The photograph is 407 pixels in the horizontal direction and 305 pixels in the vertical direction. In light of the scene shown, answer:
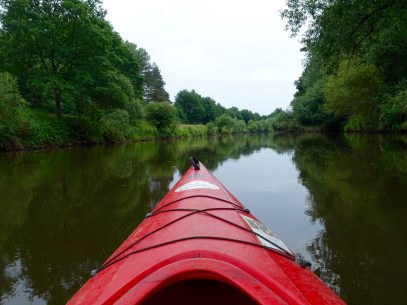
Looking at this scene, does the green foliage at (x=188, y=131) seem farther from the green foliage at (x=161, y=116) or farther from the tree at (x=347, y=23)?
the tree at (x=347, y=23)

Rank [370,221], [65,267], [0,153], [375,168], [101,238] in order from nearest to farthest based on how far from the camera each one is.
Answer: [65,267] < [101,238] < [370,221] < [375,168] < [0,153]

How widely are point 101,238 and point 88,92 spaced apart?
20.6 metres

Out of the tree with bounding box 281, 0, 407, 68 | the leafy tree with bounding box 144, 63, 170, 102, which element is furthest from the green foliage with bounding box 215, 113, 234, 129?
the tree with bounding box 281, 0, 407, 68

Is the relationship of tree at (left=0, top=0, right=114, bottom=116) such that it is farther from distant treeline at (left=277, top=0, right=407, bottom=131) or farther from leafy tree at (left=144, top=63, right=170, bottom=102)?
leafy tree at (left=144, top=63, right=170, bottom=102)

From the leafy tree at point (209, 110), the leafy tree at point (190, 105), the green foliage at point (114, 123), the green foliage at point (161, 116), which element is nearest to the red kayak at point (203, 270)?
the green foliage at point (114, 123)

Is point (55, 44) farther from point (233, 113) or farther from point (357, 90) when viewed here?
point (233, 113)

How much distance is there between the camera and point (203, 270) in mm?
1519

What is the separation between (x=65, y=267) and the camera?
3.44m

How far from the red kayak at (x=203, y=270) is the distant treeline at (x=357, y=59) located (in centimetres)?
775

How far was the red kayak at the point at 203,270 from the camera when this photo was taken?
148 cm

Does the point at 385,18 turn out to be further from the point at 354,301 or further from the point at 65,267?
the point at 65,267

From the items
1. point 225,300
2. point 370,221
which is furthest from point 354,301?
point 370,221

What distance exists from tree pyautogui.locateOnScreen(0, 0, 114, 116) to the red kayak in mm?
20411

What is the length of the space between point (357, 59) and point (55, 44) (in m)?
18.8
